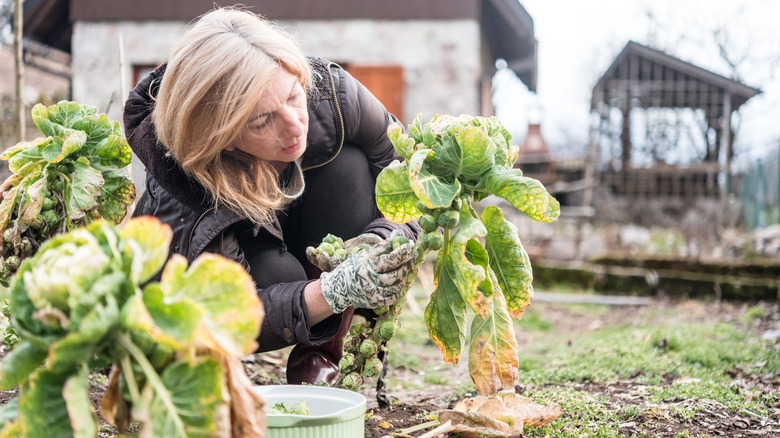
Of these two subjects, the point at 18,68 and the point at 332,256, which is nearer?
the point at 332,256

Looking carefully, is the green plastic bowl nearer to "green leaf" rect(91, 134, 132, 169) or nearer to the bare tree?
"green leaf" rect(91, 134, 132, 169)

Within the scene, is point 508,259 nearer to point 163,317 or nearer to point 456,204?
point 456,204

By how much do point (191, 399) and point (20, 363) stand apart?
12.2 inches

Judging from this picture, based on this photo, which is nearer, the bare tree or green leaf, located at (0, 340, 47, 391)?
green leaf, located at (0, 340, 47, 391)

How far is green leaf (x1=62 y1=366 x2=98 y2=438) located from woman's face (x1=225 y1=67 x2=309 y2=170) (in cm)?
100

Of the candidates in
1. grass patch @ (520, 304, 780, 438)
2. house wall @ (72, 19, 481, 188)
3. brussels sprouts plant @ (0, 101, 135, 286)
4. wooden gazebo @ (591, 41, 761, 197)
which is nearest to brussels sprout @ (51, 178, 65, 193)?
brussels sprouts plant @ (0, 101, 135, 286)

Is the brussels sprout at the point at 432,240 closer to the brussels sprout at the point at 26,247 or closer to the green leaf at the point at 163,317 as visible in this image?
the green leaf at the point at 163,317

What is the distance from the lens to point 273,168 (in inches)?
83.9

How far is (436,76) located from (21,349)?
25.3ft

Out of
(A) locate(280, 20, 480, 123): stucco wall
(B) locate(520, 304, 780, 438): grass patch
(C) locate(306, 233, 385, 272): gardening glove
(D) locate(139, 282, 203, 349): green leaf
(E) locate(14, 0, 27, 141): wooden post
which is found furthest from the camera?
(A) locate(280, 20, 480, 123): stucco wall

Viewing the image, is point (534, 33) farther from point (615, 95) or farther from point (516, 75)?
point (615, 95)

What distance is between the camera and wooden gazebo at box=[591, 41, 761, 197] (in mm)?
10594

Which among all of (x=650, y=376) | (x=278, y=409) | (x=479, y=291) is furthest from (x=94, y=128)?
(x=650, y=376)

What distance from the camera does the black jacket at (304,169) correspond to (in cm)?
184
